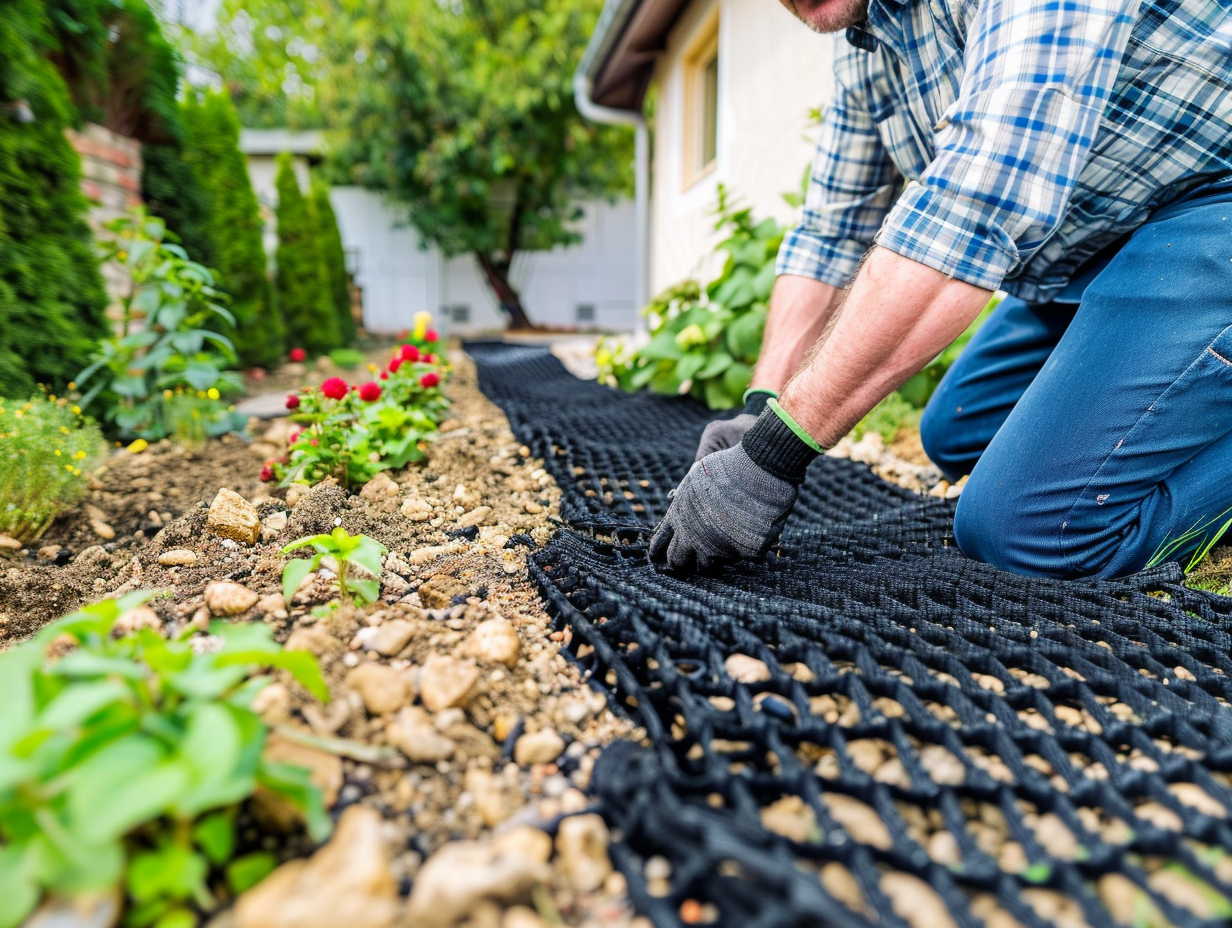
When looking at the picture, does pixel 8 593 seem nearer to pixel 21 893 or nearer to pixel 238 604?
pixel 238 604

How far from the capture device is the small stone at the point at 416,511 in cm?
173

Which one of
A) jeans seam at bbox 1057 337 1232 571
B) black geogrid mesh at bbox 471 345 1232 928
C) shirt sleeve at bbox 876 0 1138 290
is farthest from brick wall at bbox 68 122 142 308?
jeans seam at bbox 1057 337 1232 571

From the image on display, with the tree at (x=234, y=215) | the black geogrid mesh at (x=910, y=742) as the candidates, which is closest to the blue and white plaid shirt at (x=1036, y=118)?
the black geogrid mesh at (x=910, y=742)

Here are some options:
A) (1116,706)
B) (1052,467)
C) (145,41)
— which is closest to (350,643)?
(1116,706)

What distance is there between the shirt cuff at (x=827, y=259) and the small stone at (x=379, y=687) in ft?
4.94

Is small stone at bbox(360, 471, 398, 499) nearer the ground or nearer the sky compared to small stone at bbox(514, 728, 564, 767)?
nearer the ground

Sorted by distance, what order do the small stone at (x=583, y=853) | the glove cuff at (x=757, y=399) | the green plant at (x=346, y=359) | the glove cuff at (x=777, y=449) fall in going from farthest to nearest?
the green plant at (x=346, y=359), the glove cuff at (x=757, y=399), the glove cuff at (x=777, y=449), the small stone at (x=583, y=853)

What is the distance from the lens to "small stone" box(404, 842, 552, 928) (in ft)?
1.90

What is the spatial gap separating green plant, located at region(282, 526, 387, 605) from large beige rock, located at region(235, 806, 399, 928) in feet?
1.19

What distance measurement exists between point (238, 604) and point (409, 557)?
402 millimetres

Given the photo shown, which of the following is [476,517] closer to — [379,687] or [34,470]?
[379,687]

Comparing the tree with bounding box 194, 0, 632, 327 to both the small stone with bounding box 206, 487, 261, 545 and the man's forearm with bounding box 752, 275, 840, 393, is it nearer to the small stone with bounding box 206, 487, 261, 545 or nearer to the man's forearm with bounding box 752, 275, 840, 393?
the man's forearm with bounding box 752, 275, 840, 393

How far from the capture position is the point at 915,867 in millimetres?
640

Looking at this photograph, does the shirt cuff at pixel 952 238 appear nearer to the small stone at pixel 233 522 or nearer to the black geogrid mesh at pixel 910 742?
the black geogrid mesh at pixel 910 742
